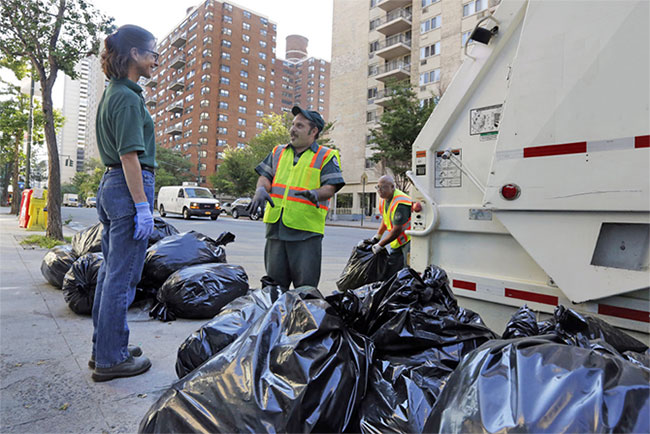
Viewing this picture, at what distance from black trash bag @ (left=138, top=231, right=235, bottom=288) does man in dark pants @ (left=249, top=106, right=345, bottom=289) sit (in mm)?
1420

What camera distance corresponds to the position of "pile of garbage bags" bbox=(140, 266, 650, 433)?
813mm

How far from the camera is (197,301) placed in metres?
3.12

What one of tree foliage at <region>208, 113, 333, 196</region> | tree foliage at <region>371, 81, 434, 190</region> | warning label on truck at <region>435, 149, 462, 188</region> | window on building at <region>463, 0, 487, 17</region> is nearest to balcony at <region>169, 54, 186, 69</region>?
tree foliage at <region>208, 113, 333, 196</region>

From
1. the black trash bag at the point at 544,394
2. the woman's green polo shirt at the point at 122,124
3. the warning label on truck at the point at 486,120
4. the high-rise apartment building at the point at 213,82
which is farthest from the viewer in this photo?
the high-rise apartment building at the point at 213,82

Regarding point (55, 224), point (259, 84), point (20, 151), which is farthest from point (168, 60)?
point (55, 224)

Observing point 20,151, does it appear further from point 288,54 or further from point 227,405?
point 288,54

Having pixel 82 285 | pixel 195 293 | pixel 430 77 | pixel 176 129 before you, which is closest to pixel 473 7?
pixel 430 77

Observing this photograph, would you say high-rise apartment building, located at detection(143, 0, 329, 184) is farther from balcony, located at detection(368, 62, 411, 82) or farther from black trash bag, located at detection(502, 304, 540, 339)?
black trash bag, located at detection(502, 304, 540, 339)

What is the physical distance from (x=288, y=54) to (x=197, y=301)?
113m

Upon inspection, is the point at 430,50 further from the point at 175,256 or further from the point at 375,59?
the point at 175,256

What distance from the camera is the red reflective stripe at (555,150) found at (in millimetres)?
1792

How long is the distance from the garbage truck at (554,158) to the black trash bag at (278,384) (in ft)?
4.17

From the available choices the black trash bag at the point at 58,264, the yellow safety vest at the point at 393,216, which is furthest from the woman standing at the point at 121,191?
the yellow safety vest at the point at 393,216

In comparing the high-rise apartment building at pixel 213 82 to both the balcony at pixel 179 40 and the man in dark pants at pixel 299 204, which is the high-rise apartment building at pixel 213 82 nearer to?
the balcony at pixel 179 40
